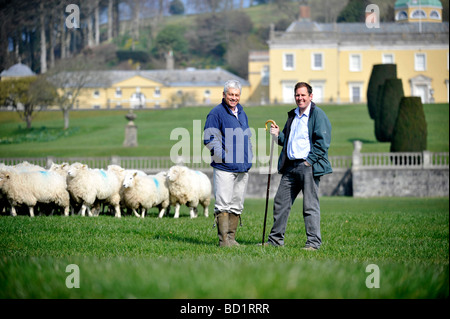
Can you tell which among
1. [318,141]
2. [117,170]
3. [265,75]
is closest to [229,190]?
[318,141]

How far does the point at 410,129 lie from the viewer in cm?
3325

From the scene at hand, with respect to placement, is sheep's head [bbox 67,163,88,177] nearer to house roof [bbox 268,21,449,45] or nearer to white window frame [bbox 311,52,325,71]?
house roof [bbox 268,21,449,45]

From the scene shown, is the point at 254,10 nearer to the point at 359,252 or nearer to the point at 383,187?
the point at 383,187

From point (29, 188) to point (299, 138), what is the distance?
6.82 metres

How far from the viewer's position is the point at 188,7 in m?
145

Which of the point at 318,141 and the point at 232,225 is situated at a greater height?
the point at 318,141

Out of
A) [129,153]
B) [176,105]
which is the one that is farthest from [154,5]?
[129,153]

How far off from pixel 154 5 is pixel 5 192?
394 ft

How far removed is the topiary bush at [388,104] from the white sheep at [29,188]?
96.4 feet

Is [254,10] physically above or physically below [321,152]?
above

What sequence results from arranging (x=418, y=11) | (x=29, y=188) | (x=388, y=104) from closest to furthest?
1. (x=29, y=188)
2. (x=388, y=104)
3. (x=418, y=11)

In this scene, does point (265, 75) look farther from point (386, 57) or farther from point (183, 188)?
point (183, 188)
